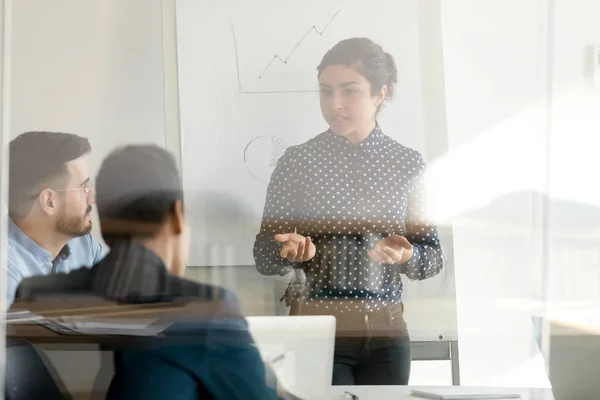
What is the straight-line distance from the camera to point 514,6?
0.87 m

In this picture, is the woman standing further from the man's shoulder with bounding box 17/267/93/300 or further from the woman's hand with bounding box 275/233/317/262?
the man's shoulder with bounding box 17/267/93/300

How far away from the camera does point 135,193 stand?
89 centimetres

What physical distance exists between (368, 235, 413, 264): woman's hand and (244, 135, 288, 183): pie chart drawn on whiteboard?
0.18m

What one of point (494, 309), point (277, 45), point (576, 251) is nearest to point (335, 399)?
point (494, 309)

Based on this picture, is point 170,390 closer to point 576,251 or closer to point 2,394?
point 2,394

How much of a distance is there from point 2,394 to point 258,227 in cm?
44

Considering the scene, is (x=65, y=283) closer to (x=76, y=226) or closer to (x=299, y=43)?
(x=76, y=226)

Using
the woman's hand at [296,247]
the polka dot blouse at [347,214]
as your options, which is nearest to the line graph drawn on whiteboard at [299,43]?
the polka dot blouse at [347,214]

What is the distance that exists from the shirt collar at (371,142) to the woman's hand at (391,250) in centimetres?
12

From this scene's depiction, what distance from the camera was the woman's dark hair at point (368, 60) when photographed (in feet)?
2.88

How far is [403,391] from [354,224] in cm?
23

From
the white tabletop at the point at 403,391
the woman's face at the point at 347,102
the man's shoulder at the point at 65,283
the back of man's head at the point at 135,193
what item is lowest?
the white tabletop at the point at 403,391

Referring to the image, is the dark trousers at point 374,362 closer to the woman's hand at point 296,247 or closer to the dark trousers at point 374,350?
the dark trousers at point 374,350

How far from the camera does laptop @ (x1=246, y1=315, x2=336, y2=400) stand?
0.86 metres
